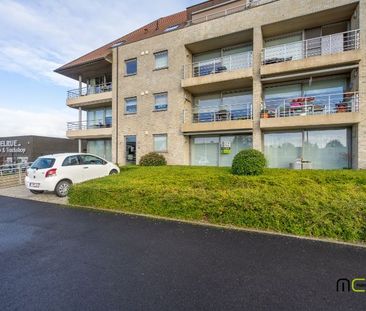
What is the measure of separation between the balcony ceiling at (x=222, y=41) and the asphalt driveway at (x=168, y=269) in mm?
11651

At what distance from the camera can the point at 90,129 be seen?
17125 mm

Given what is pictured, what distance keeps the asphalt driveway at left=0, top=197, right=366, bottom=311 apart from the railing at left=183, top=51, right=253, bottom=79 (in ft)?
35.6

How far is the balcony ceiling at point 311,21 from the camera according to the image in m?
10.7

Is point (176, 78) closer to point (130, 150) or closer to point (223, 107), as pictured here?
point (223, 107)

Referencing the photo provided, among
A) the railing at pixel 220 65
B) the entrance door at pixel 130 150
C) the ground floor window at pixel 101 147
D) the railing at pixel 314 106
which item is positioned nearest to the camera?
the railing at pixel 314 106

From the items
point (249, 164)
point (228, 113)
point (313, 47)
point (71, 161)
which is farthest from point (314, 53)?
point (71, 161)

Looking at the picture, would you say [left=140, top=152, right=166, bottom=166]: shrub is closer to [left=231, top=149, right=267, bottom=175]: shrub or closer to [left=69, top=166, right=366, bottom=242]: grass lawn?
[left=69, top=166, right=366, bottom=242]: grass lawn

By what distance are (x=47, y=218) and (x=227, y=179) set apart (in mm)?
5516

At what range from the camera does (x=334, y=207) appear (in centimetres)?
468

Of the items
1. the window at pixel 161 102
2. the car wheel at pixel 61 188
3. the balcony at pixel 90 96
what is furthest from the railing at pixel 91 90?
the car wheel at pixel 61 188

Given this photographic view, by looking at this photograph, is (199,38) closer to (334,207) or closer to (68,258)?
(334,207)

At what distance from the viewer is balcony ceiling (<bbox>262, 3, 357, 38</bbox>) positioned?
1068cm

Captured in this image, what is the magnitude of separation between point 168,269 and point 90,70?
18.6 meters

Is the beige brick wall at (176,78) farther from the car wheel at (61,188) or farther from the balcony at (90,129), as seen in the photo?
the car wheel at (61,188)
